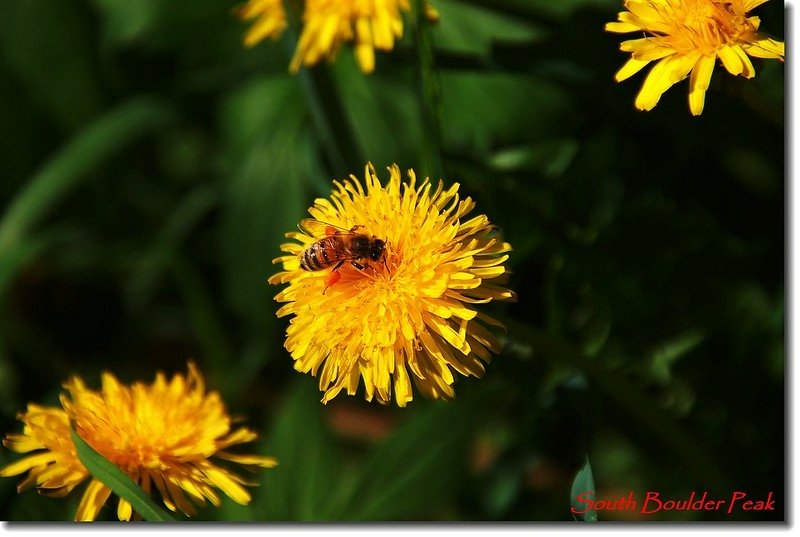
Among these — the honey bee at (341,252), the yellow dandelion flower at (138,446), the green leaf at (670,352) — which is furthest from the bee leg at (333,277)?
the green leaf at (670,352)

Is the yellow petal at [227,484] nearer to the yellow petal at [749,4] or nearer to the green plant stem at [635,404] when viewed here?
the green plant stem at [635,404]

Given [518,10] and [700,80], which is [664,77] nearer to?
[700,80]

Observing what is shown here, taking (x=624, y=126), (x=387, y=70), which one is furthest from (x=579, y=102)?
(x=387, y=70)

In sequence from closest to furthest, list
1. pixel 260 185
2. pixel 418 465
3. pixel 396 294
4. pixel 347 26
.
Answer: pixel 396 294, pixel 347 26, pixel 418 465, pixel 260 185

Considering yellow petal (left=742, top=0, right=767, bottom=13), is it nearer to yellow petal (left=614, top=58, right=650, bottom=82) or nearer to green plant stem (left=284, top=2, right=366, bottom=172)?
yellow petal (left=614, top=58, right=650, bottom=82)

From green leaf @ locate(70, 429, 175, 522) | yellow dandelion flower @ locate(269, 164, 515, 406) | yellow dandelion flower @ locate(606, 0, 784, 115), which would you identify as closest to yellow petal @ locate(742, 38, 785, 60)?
yellow dandelion flower @ locate(606, 0, 784, 115)

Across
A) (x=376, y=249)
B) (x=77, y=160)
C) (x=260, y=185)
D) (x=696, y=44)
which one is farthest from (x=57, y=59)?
(x=696, y=44)
